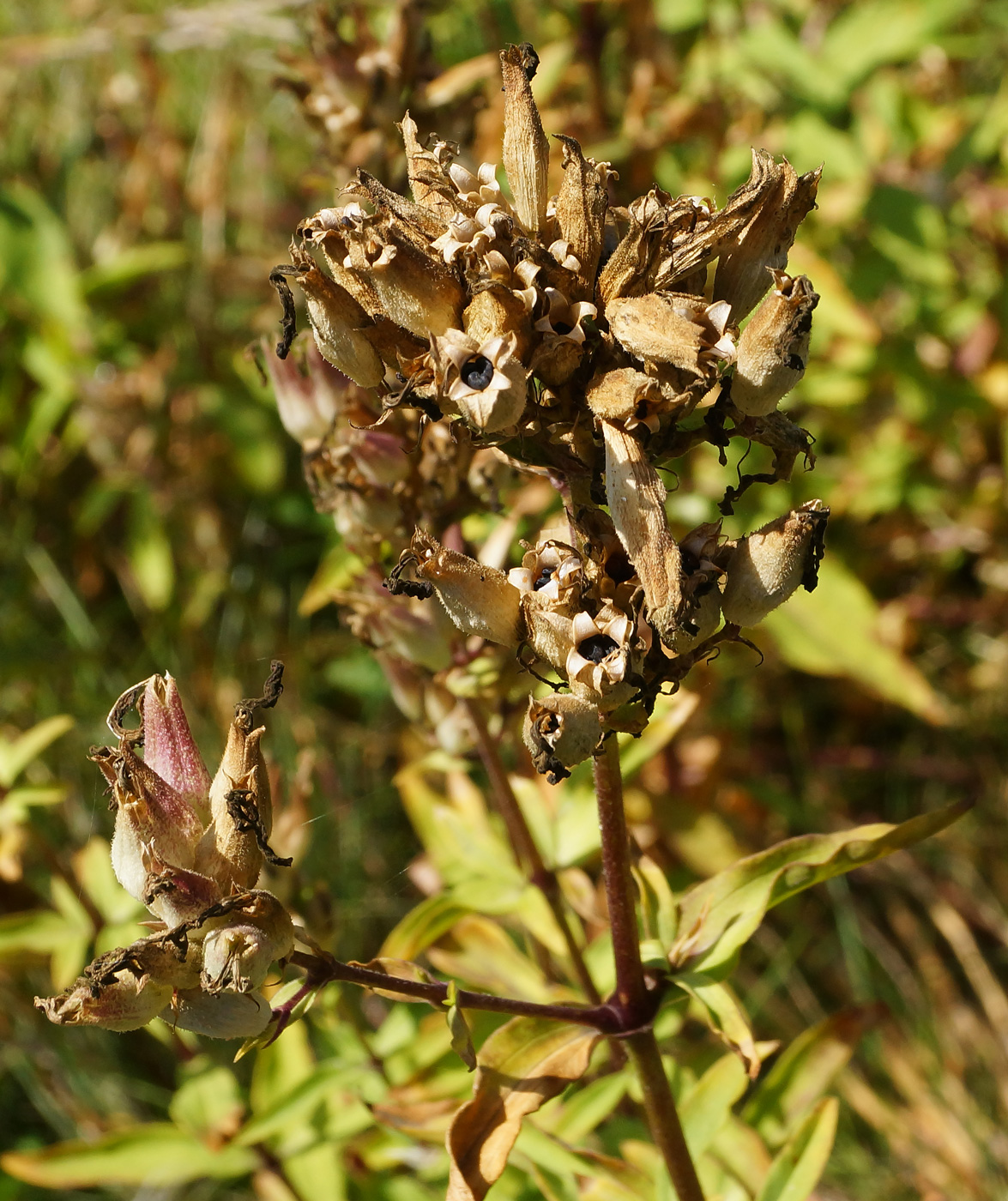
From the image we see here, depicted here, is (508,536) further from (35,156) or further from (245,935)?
(35,156)

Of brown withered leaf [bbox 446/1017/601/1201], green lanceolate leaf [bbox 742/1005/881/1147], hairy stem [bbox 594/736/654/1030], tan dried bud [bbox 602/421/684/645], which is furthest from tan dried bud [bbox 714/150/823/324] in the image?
green lanceolate leaf [bbox 742/1005/881/1147]

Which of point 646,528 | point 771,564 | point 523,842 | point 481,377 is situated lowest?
point 523,842

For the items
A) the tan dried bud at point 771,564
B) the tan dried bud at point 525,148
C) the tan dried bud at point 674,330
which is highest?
the tan dried bud at point 525,148

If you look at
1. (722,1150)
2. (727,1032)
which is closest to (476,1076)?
(727,1032)

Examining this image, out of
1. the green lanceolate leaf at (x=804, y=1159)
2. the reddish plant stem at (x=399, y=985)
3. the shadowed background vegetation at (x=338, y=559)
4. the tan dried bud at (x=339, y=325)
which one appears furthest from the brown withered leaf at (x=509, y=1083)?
the tan dried bud at (x=339, y=325)

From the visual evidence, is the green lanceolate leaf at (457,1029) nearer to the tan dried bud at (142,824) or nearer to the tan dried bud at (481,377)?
the tan dried bud at (142,824)

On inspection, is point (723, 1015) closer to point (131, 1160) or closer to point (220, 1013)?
point (220, 1013)

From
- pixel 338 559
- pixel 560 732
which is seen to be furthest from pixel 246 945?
pixel 338 559
